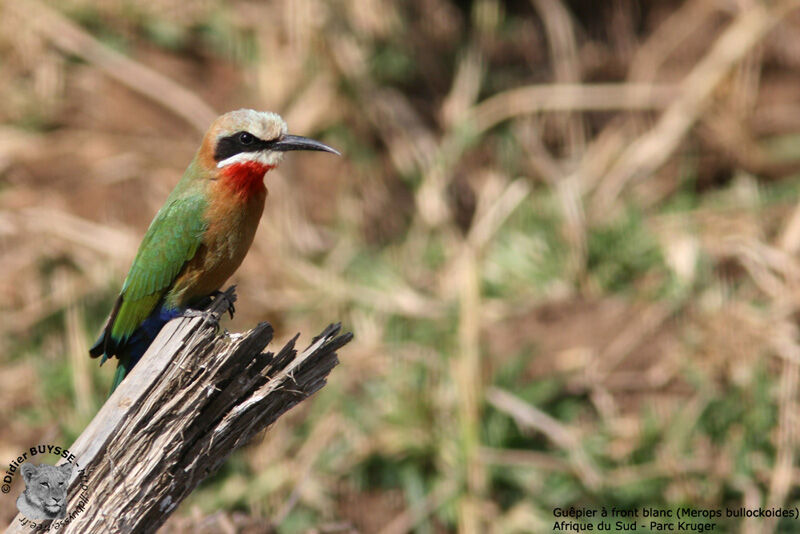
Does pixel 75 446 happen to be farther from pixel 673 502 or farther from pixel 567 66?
pixel 567 66

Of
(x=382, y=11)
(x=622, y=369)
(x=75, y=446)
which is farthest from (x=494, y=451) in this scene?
(x=382, y=11)

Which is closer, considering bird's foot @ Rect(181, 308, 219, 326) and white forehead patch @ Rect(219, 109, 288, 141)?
bird's foot @ Rect(181, 308, 219, 326)

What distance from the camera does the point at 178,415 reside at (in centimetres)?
286

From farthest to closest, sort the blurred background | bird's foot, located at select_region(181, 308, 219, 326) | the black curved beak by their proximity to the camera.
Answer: the blurred background
the black curved beak
bird's foot, located at select_region(181, 308, 219, 326)

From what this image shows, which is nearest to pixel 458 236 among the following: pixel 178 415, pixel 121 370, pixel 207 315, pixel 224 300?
pixel 224 300

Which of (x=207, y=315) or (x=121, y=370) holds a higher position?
(x=121, y=370)

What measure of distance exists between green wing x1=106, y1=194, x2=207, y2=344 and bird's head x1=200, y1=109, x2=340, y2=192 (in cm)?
17

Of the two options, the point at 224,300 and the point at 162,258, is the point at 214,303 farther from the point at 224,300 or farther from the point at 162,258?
the point at 162,258

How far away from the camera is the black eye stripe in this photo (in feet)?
12.5

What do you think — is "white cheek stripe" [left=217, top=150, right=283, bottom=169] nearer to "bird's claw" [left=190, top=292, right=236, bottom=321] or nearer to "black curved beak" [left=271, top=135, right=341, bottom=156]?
"black curved beak" [left=271, top=135, right=341, bottom=156]

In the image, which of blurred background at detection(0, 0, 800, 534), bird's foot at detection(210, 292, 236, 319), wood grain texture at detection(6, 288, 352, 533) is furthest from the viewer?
blurred background at detection(0, 0, 800, 534)

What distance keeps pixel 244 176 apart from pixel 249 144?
135mm

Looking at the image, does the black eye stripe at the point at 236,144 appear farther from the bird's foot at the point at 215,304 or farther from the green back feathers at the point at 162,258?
the bird's foot at the point at 215,304
